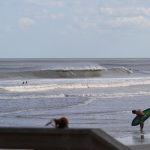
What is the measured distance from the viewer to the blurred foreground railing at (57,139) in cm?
541

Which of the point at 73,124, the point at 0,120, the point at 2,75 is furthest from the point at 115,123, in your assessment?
the point at 2,75

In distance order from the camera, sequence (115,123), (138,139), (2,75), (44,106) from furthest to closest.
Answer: (2,75) < (44,106) < (115,123) < (138,139)

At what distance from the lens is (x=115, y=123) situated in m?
17.9

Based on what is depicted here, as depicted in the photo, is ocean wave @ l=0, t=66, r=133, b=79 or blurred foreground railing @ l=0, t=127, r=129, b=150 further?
ocean wave @ l=0, t=66, r=133, b=79

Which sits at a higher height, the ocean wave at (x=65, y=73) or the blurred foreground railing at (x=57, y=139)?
the ocean wave at (x=65, y=73)

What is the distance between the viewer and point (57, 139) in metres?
5.57

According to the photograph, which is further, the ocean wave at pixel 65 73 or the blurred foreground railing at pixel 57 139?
the ocean wave at pixel 65 73

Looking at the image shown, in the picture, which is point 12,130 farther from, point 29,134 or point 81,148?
point 81,148

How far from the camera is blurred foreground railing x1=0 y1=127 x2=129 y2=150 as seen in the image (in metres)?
5.41

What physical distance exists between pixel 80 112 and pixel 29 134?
55.8 ft

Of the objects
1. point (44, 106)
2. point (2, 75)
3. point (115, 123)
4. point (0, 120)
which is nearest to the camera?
point (115, 123)

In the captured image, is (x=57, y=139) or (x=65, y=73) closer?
(x=57, y=139)

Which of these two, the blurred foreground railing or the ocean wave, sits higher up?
the ocean wave

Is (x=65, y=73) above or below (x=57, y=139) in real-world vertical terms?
above
